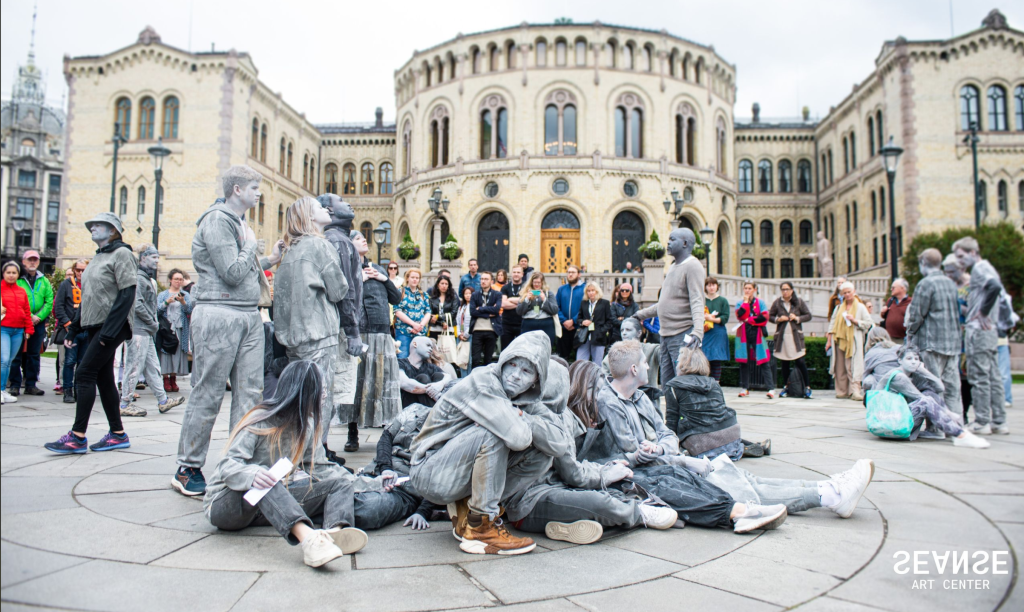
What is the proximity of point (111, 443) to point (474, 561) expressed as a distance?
13.0 feet

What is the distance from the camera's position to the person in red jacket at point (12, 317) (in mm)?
8406

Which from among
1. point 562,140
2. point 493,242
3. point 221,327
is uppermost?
point 562,140

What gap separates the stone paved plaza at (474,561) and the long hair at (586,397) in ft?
3.03

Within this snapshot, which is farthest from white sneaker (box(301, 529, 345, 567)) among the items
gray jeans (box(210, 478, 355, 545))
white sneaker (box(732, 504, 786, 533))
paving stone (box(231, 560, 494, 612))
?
white sneaker (box(732, 504, 786, 533))

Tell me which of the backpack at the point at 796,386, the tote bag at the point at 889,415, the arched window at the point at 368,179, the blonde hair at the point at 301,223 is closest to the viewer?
the blonde hair at the point at 301,223

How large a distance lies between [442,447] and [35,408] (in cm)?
715

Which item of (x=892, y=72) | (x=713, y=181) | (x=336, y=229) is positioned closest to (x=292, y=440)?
(x=336, y=229)

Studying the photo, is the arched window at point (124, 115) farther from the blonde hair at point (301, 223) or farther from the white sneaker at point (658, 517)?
the white sneaker at point (658, 517)

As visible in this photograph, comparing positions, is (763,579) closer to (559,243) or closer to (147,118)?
(559,243)

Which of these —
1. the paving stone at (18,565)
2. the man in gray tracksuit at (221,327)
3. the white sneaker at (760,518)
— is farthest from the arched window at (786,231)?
the paving stone at (18,565)

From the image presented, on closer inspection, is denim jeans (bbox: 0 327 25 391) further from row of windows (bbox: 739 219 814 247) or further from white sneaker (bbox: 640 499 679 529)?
row of windows (bbox: 739 219 814 247)

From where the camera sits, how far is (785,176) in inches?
1737

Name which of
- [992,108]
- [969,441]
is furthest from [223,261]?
[992,108]

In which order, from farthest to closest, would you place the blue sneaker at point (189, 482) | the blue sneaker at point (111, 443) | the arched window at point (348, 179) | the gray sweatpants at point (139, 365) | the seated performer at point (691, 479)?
the arched window at point (348, 179), the gray sweatpants at point (139, 365), the blue sneaker at point (111, 443), the blue sneaker at point (189, 482), the seated performer at point (691, 479)
